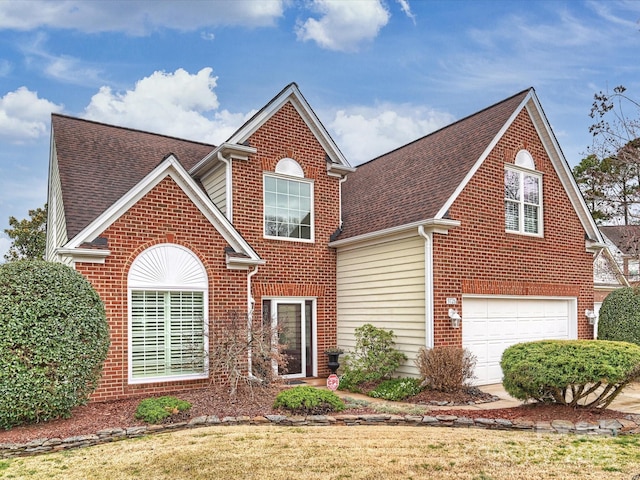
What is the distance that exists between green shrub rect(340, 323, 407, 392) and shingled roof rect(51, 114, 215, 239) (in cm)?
670

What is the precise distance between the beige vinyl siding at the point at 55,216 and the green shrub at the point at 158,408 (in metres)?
5.40

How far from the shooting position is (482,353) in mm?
13086

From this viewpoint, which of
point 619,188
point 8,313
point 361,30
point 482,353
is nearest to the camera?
point 8,313

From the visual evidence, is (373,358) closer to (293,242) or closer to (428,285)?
(428,285)

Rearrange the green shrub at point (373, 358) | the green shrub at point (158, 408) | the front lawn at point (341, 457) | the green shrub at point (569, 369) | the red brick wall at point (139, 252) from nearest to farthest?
the front lawn at point (341, 457), the green shrub at point (158, 408), the green shrub at point (569, 369), the red brick wall at point (139, 252), the green shrub at point (373, 358)

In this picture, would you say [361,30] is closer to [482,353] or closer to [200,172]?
[200,172]

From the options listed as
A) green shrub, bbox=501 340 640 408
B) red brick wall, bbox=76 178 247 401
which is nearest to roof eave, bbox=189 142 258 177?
red brick wall, bbox=76 178 247 401

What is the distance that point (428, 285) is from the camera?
474 inches

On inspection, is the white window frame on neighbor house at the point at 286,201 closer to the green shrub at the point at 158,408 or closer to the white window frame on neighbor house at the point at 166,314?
the white window frame on neighbor house at the point at 166,314

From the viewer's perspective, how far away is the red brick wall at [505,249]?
12.4 m

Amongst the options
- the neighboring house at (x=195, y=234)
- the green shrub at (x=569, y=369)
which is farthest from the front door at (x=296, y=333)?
the green shrub at (x=569, y=369)

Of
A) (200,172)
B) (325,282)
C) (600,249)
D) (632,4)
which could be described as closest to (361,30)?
(200,172)

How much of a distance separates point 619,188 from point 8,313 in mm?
14595

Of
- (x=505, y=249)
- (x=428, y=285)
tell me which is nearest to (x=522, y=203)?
(x=505, y=249)
